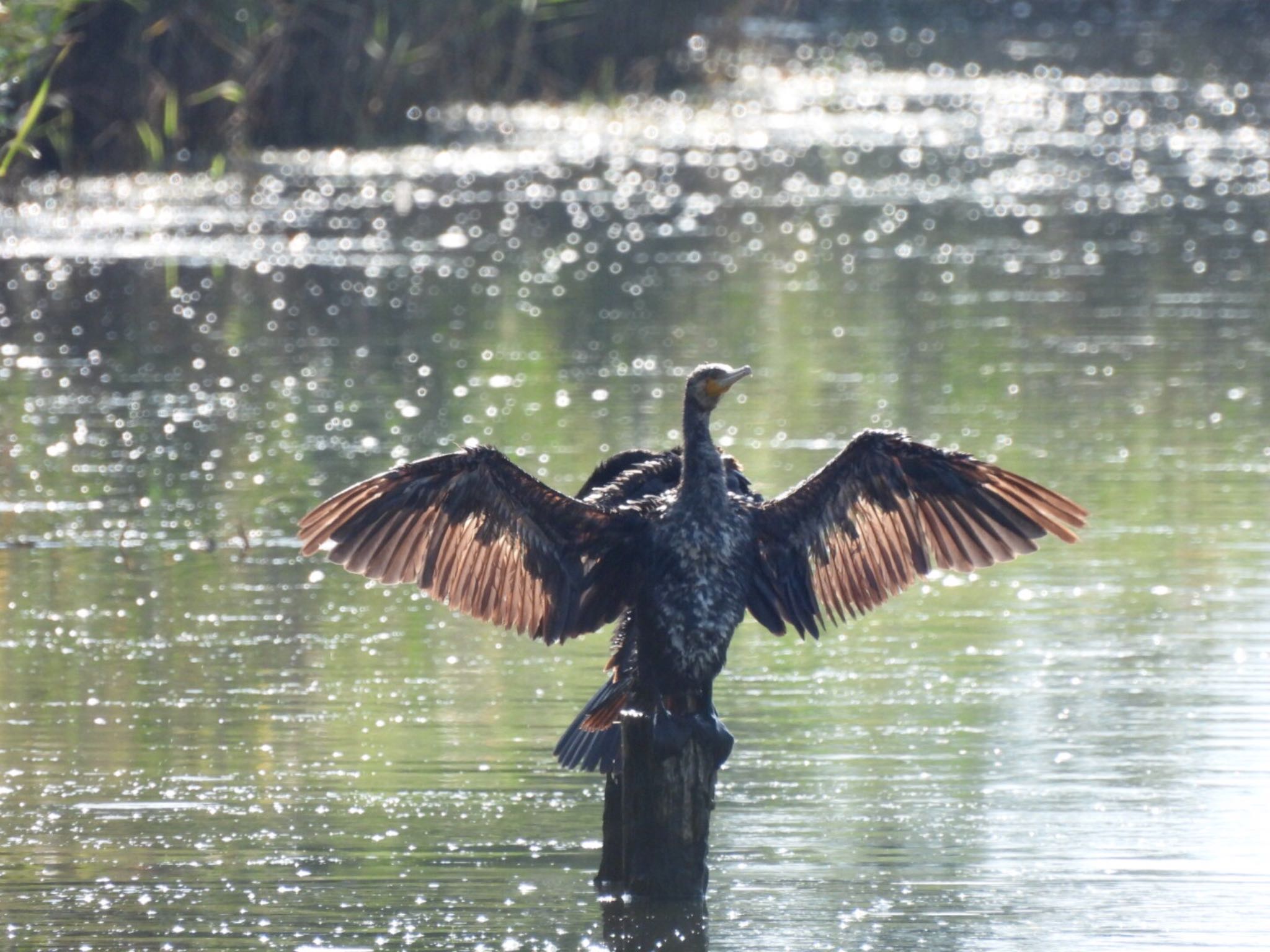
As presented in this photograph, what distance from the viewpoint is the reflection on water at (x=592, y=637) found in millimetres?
A: 6426

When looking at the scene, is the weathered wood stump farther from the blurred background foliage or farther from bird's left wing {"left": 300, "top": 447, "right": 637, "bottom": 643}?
the blurred background foliage

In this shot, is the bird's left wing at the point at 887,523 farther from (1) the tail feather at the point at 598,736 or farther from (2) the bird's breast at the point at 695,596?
(1) the tail feather at the point at 598,736

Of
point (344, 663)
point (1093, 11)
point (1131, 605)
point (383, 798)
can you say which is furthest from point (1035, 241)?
point (1093, 11)

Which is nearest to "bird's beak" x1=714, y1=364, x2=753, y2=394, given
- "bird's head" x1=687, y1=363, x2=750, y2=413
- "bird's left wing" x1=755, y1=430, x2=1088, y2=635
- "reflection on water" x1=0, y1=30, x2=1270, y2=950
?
"bird's head" x1=687, y1=363, x2=750, y2=413

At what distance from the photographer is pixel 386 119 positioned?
25250 millimetres

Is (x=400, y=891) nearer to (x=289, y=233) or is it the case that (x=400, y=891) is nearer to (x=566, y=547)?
(x=566, y=547)

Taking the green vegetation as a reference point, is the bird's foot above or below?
below

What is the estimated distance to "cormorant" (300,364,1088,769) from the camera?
6.10 meters

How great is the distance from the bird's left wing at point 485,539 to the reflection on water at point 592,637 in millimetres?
689

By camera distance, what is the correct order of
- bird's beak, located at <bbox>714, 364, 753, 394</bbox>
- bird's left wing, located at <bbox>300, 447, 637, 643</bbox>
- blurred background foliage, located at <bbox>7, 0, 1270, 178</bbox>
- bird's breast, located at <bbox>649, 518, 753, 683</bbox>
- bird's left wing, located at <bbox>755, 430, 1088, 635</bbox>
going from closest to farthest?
bird's breast, located at <bbox>649, 518, 753, 683</bbox>
bird's beak, located at <bbox>714, 364, 753, 394</bbox>
bird's left wing, located at <bbox>300, 447, 637, 643</bbox>
bird's left wing, located at <bbox>755, 430, 1088, 635</bbox>
blurred background foliage, located at <bbox>7, 0, 1270, 178</bbox>

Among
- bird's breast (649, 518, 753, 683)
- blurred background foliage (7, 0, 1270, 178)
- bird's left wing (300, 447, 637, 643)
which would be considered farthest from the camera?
blurred background foliage (7, 0, 1270, 178)

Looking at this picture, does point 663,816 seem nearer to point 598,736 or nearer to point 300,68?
point 598,736

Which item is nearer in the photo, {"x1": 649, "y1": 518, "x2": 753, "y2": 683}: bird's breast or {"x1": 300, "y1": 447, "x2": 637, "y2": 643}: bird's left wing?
{"x1": 649, "y1": 518, "x2": 753, "y2": 683}: bird's breast

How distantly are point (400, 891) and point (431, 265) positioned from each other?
12185 mm
